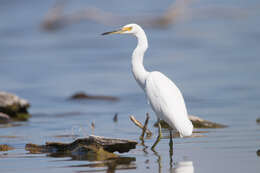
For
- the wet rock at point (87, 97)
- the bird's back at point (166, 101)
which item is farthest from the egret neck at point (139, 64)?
the wet rock at point (87, 97)

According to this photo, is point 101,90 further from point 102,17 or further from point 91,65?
point 102,17

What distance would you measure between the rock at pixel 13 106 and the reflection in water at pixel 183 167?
18.4 ft

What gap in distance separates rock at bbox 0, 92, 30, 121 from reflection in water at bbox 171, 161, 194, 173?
5602 mm

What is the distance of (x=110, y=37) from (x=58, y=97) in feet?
32.3

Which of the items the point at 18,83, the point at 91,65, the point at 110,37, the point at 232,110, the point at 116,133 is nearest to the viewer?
the point at 116,133

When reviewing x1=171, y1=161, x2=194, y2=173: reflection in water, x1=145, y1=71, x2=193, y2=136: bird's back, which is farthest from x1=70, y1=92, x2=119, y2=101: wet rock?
x1=171, y1=161, x2=194, y2=173: reflection in water

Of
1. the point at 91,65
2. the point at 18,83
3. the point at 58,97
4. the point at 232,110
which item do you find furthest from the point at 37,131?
the point at 91,65

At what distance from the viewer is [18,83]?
1598 cm

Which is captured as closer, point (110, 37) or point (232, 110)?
point (232, 110)

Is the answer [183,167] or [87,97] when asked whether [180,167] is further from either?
[87,97]

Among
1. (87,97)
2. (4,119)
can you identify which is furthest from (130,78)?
(4,119)

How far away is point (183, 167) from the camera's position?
5715mm

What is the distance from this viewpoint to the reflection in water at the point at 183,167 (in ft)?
18.2

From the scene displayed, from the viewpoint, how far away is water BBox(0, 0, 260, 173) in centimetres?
638
